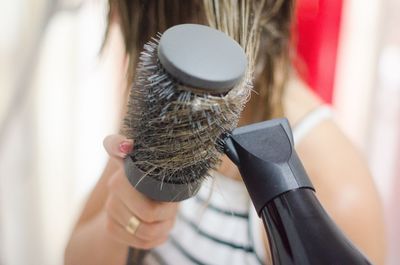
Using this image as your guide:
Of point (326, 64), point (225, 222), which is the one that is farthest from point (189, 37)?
point (326, 64)

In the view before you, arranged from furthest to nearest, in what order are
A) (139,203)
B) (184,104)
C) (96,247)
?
(96,247), (139,203), (184,104)

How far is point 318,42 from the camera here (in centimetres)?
72

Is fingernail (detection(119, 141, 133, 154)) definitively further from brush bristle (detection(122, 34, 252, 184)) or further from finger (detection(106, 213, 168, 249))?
finger (detection(106, 213, 168, 249))

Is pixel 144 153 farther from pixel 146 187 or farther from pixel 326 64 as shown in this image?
pixel 326 64

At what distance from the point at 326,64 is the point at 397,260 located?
0.27m

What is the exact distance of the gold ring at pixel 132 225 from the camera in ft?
1.50

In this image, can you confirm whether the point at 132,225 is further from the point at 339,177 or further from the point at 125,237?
the point at 339,177

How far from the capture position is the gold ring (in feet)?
1.50

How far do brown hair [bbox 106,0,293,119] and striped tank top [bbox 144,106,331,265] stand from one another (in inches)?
2.2

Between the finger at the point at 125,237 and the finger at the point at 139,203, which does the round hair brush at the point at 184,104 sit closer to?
the finger at the point at 139,203

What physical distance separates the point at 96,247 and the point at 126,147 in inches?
8.7

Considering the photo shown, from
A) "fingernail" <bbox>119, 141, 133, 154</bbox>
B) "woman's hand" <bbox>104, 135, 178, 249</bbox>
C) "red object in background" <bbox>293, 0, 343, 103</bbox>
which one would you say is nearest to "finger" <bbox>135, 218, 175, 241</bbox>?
"woman's hand" <bbox>104, 135, 178, 249</bbox>

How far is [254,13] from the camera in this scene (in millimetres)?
509

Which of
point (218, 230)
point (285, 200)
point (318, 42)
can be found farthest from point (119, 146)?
point (318, 42)
